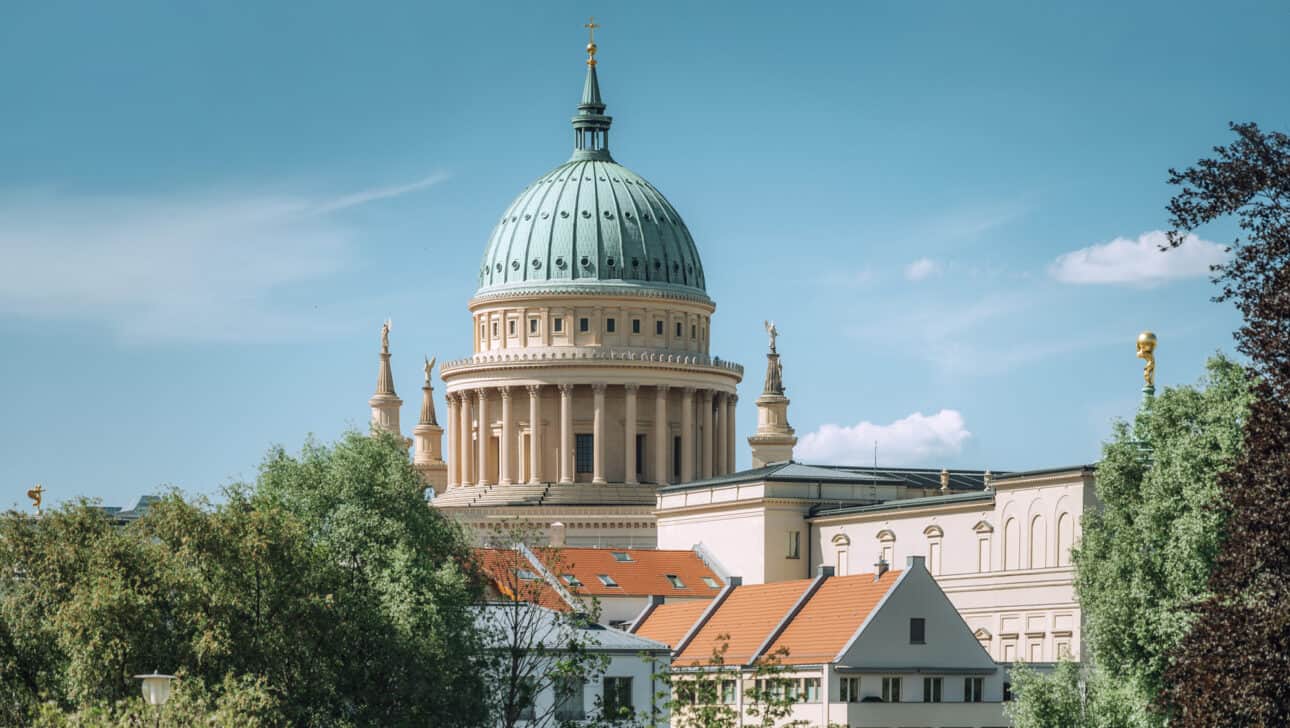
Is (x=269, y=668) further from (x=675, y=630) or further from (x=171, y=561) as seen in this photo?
(x=675, y=630)

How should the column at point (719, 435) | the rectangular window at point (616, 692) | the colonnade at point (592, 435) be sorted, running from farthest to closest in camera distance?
the column at point (719, 435) < the colonnade at point (592, 435) < the rectangular window at point (616, 692)

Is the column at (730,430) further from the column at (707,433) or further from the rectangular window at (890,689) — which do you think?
the rectangular window at (890,689)

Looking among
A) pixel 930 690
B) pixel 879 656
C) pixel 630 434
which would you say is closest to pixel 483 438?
pixel 630 434

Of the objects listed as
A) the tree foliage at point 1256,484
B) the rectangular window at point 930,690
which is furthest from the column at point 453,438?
the tree foliage at point 1256,484

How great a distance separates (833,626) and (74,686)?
4482cm

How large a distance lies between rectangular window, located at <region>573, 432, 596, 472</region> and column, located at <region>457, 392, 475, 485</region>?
8761 mm

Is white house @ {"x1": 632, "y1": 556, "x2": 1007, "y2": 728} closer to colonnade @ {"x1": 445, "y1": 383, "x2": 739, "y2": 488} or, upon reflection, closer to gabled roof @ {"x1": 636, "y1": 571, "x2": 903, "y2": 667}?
gabled roof @ {"x1": 636, "y1": 571, "x2": 903, "y2": 667}

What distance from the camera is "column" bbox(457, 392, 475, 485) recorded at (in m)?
185

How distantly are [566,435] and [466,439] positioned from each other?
9747mm

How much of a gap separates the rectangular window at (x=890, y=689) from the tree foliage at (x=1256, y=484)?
4914 cm

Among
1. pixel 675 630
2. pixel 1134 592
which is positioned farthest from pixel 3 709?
pixel 675 630

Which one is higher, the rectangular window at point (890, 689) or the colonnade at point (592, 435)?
the colonnade at point (592, 435)

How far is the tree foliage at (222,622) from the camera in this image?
6369cm

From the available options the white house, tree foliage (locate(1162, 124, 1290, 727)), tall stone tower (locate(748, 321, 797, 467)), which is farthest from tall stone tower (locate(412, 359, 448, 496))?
tree foliage (locate(1162, 124, 1290, 727))
